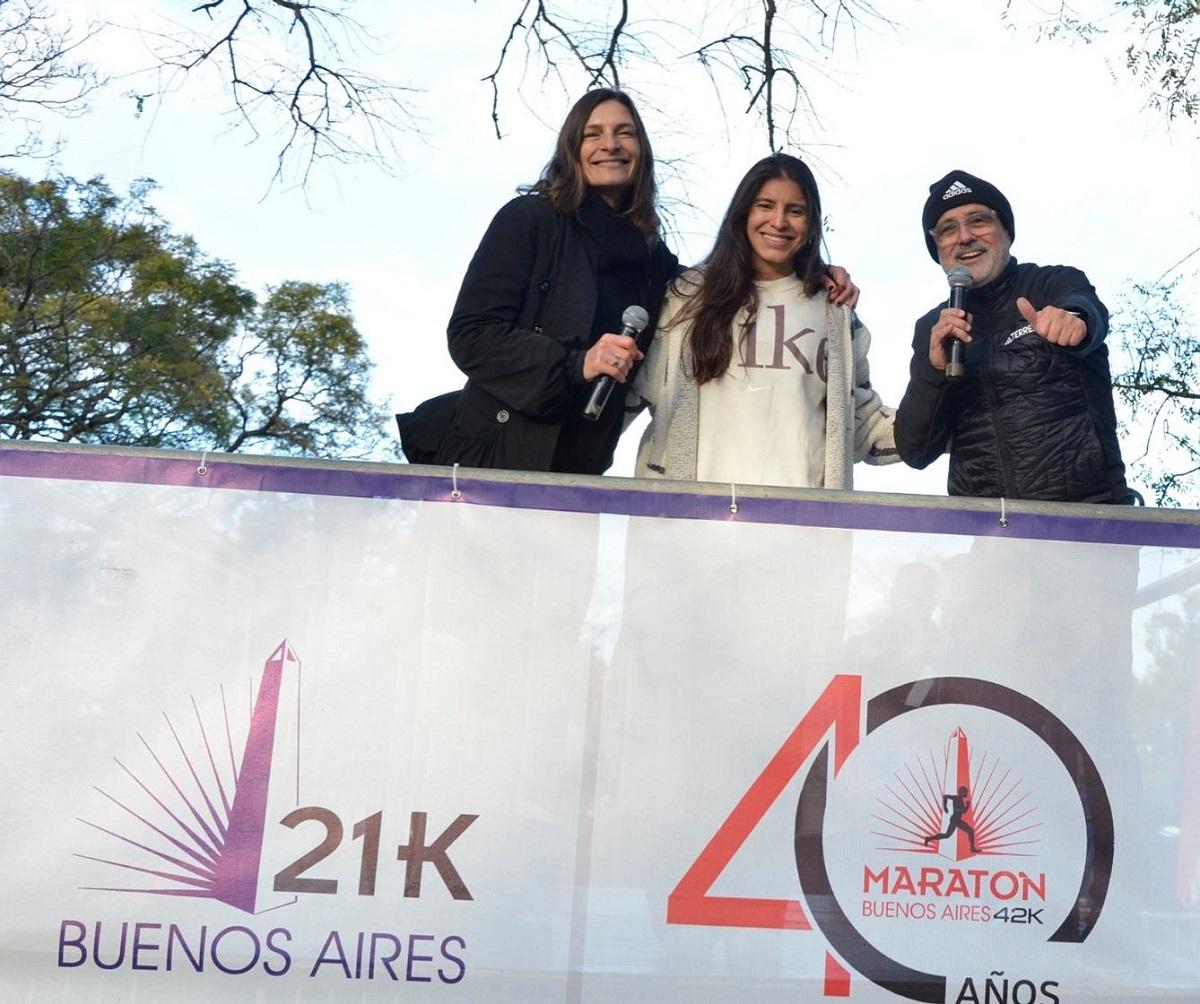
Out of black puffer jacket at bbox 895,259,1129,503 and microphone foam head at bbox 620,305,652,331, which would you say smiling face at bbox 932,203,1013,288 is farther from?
microphone foam head at bbox 620,305,652,331

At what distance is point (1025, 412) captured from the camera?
378cm

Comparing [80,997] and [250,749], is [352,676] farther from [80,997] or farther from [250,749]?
[80,997]

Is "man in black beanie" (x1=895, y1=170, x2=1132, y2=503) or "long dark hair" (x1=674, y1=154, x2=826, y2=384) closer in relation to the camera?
"man in black beanie" (x1=895, y1=170, x2=1132, y2=503)

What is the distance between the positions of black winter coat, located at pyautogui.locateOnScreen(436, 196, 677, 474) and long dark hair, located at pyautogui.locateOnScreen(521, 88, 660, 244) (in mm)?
94

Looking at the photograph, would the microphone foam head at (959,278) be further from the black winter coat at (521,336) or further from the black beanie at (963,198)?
the black winter coat at (521,336)

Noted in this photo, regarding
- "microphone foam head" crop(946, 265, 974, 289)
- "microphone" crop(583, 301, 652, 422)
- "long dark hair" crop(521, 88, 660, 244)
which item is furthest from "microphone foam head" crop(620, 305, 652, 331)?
"microphone foam head" crop(946, 265, 974, 289)

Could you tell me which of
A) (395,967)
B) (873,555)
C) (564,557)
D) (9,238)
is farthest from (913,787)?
(9,238)

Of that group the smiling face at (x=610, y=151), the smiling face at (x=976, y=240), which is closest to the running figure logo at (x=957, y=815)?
the smiling face at (x=976, y=240)

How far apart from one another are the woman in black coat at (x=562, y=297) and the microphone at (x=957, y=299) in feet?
2.38

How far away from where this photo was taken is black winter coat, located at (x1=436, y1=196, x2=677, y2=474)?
373cm

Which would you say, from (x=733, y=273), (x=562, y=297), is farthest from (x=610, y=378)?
(x=733, y=273)

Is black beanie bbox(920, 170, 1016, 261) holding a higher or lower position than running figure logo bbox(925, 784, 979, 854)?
higher

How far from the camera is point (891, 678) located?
3105mm

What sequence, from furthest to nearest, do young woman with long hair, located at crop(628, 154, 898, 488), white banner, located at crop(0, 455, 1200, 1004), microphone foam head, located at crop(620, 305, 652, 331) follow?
young woman with long hair, located at crop(628, 154, 898, 488), microphone foam head, located at crop(620, 305, 652, 331), white banner, located at crop(0, 455, 1200, 1004)
